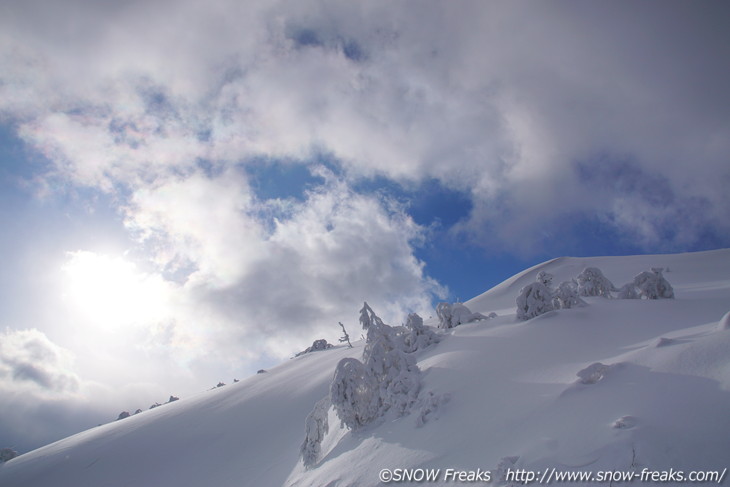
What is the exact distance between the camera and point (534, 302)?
13.7m

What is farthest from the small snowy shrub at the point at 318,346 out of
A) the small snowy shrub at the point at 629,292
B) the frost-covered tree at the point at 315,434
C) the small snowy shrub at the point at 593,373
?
the small snowy shrub at the point at 593,373

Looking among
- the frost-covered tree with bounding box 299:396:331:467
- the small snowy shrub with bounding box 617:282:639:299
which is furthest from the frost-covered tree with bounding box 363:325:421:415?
the small snowy shrub with bounding box 617:282:639:299

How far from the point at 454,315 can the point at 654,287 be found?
8432 mm

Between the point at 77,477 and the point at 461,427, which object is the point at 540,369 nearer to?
the point at 461,427

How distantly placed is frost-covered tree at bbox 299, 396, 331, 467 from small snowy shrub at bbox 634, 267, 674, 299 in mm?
14169

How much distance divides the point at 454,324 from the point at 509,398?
8.72m

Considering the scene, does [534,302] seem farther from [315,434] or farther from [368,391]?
[315,434]

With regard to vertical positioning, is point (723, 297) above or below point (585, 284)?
below

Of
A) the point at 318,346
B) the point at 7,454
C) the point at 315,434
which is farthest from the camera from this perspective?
the point at 318,346

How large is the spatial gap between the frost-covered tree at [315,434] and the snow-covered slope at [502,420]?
36cm

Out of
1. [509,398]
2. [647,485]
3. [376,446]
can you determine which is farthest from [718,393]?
[376,446]

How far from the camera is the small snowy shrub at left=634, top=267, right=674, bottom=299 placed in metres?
15.2

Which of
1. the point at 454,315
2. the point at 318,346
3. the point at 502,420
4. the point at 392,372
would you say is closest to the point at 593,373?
the point at 502,420

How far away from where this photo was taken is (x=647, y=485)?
4562mm
